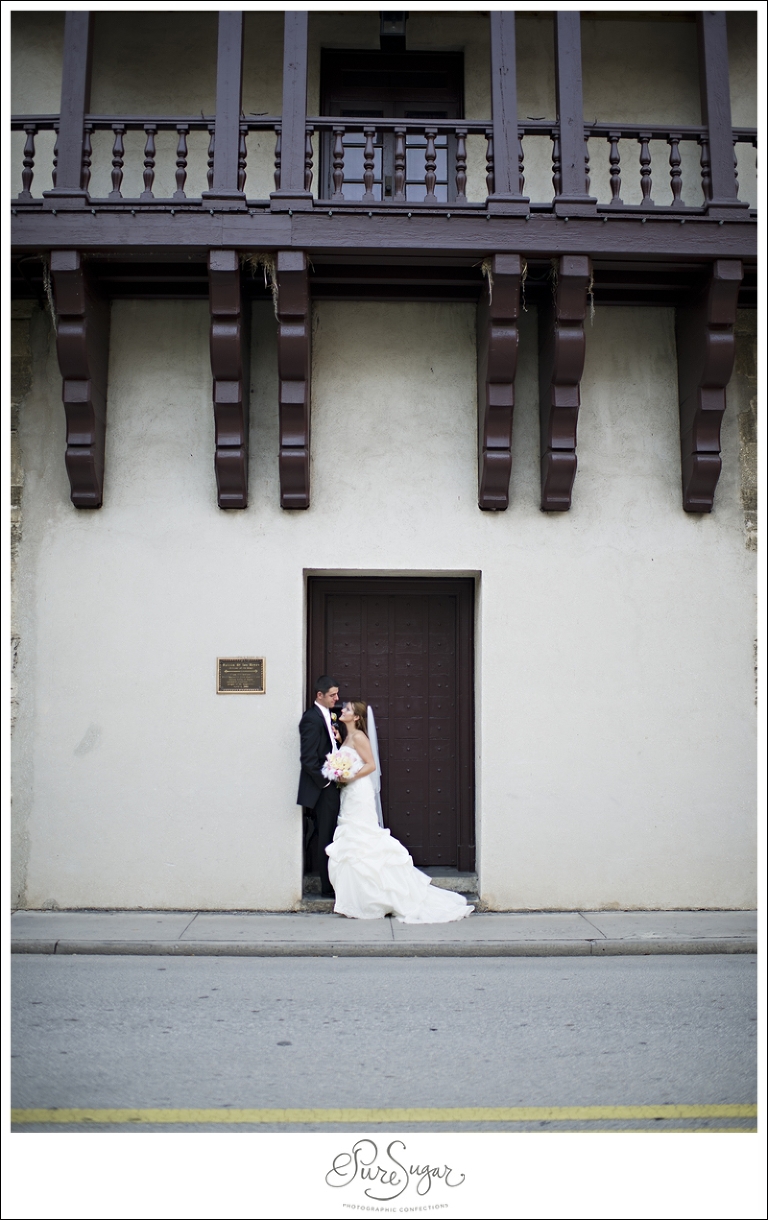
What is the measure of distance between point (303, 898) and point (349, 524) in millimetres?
3508

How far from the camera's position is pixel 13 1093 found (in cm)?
461

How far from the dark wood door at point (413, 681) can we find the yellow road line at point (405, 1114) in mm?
4539

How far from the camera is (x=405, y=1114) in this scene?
14.5 ft

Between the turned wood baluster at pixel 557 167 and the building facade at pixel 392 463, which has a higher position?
the turned wood baluster at pixel 557 167

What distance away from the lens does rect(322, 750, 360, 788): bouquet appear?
8.16 metres

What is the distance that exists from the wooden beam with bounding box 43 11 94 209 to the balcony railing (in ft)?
0.26

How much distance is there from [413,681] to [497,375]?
3057 mm

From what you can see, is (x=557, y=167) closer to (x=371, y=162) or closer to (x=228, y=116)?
(x=371, y=162)

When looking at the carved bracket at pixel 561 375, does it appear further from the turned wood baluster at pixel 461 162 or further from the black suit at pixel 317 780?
the black suit at pixel 317 780

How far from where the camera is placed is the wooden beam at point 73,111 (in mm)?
7852

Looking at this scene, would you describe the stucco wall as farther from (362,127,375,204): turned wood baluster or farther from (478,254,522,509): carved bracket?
(362,127,375,204): turned wood baluster

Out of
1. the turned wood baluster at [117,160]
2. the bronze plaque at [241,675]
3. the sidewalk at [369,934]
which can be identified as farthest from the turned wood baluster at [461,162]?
the sidewalk at [369,934]

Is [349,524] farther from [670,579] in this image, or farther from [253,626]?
[670,579]

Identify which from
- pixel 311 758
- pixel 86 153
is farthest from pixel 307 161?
pixel 311 758
